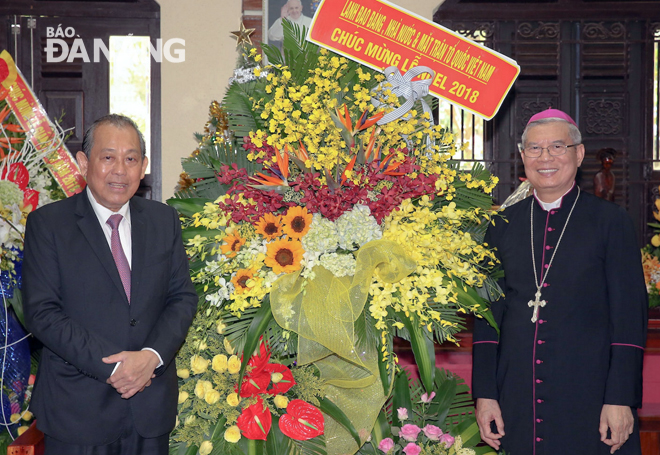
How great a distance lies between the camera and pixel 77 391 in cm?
155

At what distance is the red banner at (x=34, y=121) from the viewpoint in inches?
101

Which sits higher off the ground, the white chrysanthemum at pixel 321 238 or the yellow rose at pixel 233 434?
the white chrysanthemum at pixel 321 238

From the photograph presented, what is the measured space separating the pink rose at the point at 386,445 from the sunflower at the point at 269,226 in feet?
2.15

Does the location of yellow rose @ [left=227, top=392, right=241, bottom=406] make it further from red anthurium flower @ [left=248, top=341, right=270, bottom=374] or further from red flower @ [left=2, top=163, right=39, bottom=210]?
red flower @ [left=2, top=163, right=39, bottom=210]

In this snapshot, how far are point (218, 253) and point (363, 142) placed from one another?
50cm

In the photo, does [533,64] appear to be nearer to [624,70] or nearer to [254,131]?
[624,70]

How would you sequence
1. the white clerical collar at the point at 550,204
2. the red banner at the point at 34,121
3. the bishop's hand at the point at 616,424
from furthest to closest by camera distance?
the red banner at the point at 34,121
the white clerical collar at the point at 550,204
the bishop's hand at the point at 616,424

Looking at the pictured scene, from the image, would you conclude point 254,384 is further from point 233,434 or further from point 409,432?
point 409,432

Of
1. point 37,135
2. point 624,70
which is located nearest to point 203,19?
point 37,135

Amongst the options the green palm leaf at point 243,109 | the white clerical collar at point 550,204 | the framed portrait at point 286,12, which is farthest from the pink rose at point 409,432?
the framed portrait at point 286,12

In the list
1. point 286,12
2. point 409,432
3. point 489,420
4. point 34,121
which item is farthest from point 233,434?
point 286,12

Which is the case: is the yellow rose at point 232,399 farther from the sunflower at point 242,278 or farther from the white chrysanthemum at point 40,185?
the white chrysanthemum at point 40,185

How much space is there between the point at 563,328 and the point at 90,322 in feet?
4.32

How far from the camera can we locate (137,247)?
165 cm
